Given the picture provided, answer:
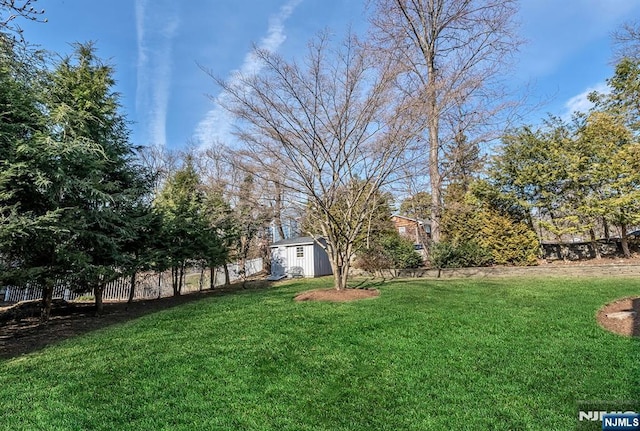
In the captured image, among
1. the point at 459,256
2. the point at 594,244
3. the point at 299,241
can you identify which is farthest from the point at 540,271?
the point at 299,241

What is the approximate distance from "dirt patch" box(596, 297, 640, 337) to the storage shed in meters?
12.8

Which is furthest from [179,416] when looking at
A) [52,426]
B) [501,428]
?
[501,428]

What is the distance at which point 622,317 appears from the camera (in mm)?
4836

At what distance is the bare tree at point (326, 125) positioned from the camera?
7.34m

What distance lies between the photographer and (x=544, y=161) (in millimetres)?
12484

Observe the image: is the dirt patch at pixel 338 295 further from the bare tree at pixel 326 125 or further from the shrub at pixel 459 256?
the shrub at pixel 459 256

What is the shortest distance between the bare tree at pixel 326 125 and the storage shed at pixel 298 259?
30.9 ft

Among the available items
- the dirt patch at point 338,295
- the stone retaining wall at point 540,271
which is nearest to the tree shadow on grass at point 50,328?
the dirt patch at point 338,295

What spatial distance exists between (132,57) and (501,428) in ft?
38.2

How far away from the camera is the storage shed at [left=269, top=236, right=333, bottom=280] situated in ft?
57.6

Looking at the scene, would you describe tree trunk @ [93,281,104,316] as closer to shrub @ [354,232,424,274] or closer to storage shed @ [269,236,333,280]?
storage shed @ [269,236,333,280]

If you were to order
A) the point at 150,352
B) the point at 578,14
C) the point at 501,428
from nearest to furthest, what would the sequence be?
the point at 501,428 < the point at 150,352 < the point at 578,14

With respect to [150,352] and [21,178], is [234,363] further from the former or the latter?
[21,178]

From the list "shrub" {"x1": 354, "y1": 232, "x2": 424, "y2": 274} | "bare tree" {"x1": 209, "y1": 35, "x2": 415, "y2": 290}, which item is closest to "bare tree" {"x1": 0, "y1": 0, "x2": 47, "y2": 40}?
"bare tree" {"x1": 209, "y1": 35, "x2": 415, "y2": 290}
